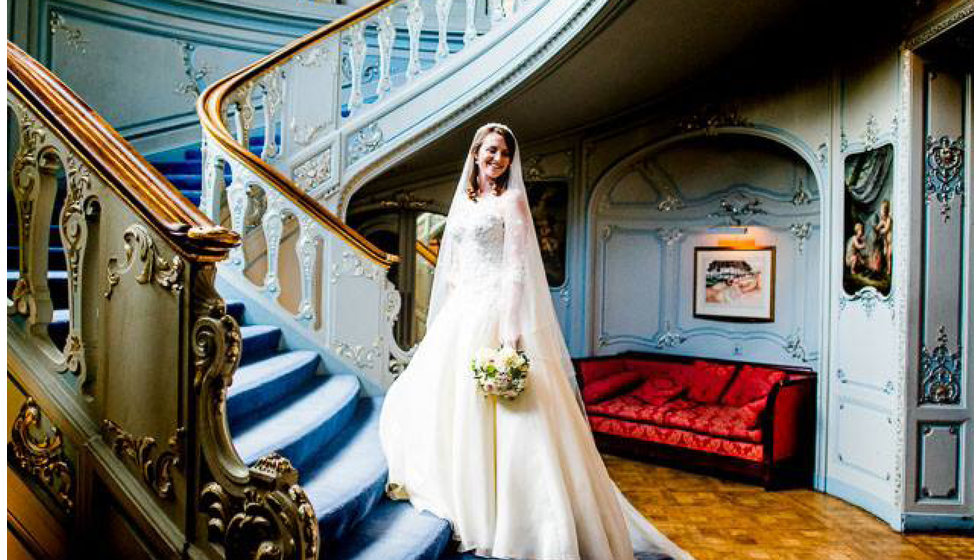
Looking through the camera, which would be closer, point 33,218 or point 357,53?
point 33,218

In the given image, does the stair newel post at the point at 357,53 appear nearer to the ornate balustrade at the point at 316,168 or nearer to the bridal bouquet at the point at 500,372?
the ornate balustrade at the point at 316,168

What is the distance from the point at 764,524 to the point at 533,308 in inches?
103

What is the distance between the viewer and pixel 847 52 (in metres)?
5.23

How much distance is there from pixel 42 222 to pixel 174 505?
92 centimetres

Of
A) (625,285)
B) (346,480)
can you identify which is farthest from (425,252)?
(346,480)

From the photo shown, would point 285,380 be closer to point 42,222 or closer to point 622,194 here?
point 42,222

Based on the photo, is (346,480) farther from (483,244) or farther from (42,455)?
(483,244)

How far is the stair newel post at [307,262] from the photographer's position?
418 cm

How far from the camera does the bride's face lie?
119 inches

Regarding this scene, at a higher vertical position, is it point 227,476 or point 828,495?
point 227,476

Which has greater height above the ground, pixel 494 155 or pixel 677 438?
pixel 494 155

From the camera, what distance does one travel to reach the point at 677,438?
18.5 ft

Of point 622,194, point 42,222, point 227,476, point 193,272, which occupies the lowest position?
point 227,476

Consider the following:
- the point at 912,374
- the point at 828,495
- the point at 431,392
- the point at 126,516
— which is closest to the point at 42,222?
the point at 126,516
